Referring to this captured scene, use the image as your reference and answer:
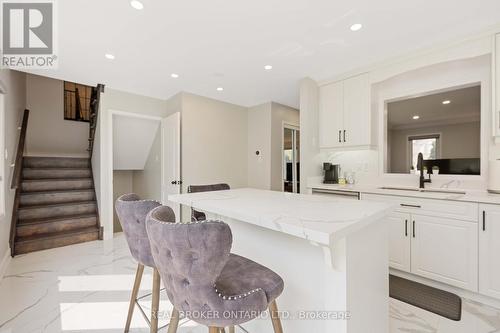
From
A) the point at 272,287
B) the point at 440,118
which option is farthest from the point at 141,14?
the point at 440,118

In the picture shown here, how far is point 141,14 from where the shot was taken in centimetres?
202

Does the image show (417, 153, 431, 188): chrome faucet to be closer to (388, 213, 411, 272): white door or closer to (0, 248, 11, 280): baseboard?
(388, 213, 411, 272): white door

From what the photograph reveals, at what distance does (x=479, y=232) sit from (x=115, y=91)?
501 cm

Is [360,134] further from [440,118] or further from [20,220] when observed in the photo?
[20,220]

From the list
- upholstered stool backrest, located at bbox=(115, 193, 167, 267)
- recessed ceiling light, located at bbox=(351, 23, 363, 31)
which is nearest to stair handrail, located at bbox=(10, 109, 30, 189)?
upholstered stool backrest, located at bbox=(115, 193, 167, 267)

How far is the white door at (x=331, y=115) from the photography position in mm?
3281

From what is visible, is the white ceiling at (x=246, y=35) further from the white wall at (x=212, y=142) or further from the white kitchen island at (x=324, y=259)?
the white kitchen island at (x=324, y=259)

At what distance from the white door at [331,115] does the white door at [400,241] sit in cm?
123

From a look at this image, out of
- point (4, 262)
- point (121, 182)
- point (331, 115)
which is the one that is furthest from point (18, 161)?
point (331, 115)

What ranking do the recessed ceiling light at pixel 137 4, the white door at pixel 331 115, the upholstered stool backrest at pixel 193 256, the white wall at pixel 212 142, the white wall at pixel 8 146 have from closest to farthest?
the upholstered stool backrest at pixel 193 256
the recessed ceiling light at pixel 137 4
the white wall at pixel 8 146
the white door at pixel 331 115
the white wall at pixel 212 142

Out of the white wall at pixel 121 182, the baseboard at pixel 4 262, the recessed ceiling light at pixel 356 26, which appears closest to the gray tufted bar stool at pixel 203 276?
the recessed ceiling light at pixel 356 26

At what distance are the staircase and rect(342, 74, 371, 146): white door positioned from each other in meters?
4.31

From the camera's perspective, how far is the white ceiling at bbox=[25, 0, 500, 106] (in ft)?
6.36

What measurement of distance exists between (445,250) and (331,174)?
1.65 metres
